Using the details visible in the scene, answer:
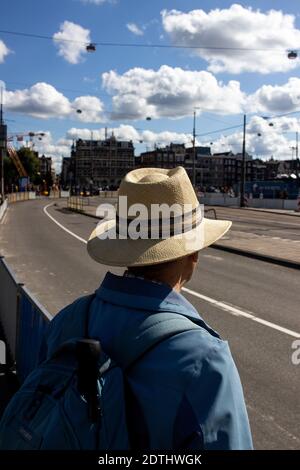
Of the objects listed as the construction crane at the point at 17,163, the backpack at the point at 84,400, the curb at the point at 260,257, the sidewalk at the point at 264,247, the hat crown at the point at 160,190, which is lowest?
the curb at the point at 260,257

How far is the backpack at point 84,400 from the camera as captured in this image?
1431 mm

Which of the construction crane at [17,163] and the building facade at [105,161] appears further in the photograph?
the building facade at [105,161]

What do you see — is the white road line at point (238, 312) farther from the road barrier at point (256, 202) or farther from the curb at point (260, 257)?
the road barrier at point (256, 202)

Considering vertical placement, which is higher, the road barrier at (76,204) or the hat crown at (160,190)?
the hat crown at (160,190)

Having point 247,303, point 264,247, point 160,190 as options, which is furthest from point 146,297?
point 264,247

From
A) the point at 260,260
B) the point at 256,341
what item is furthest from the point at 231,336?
the point at 260,260

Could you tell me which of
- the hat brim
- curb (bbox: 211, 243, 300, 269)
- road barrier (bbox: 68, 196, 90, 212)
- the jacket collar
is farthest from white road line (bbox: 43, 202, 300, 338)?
road barrier (bbox: 68, 196, 90, 212)

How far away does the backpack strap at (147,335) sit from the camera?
4.96 feet

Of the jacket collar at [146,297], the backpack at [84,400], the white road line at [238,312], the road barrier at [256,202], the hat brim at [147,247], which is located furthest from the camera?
the road barrier at [256,202]

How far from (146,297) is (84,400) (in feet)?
1.15

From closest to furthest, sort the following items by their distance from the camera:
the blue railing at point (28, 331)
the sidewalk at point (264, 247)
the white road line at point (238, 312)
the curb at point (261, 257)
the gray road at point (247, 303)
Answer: the blue railing at point (28, 331) → the gray road at point (247, 303) → the white road line at point (238, 312) → the curb at point (261, 257) → the sidewalk at point (264, 247)

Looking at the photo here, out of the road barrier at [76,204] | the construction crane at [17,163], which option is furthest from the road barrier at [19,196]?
the road barrier at [76,204]

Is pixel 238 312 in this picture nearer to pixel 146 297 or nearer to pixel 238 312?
pixel 238 312

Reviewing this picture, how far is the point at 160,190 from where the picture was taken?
1.85 meters
